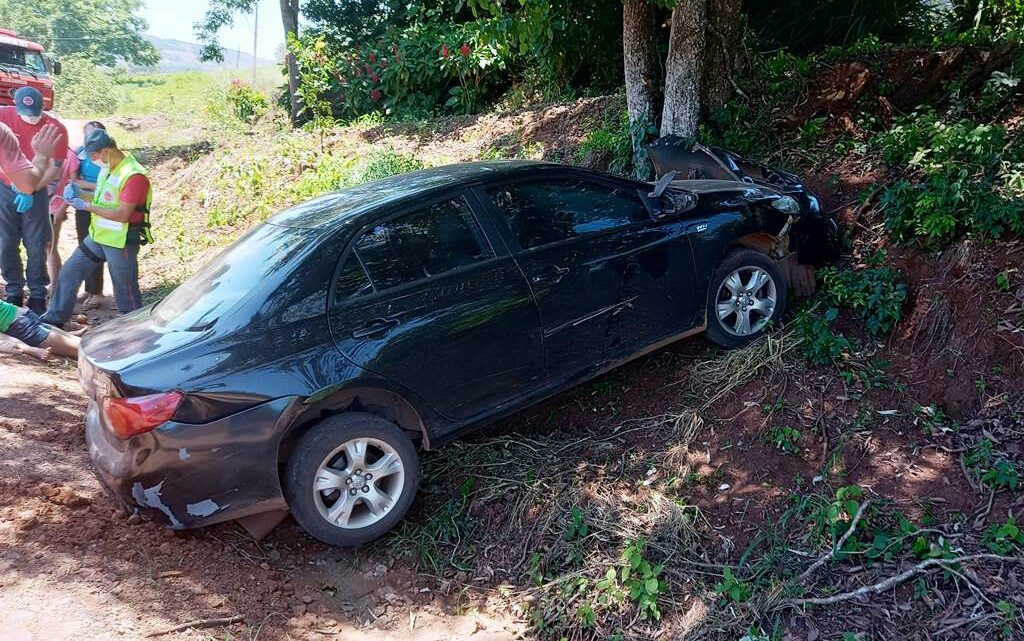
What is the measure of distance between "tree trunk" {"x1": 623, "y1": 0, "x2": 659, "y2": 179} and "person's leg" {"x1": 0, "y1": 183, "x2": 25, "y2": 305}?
553 centimetres

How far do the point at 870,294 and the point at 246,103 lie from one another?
1342 cm

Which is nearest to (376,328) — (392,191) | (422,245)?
(422,245)

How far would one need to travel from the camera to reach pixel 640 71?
299 inches

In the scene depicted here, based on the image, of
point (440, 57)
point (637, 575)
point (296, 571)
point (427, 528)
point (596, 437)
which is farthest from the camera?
point (440, 57)

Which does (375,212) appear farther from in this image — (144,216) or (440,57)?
(440,57)

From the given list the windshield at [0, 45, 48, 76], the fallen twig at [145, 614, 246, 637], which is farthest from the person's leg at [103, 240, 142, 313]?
the windshield at [0, 45, 48, 76]

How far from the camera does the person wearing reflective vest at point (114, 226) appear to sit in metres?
5.84

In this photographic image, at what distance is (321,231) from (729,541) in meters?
2.57

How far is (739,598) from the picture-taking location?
3377 mm

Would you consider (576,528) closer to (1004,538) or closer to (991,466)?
(1004,538)

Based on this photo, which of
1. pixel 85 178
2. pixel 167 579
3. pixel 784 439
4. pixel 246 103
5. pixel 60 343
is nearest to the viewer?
pixel 167 579

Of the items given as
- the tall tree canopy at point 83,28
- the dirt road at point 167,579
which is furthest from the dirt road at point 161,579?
the tall tree canopy at point 83,28

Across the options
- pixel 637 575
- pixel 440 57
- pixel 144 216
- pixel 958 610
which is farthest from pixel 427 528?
pixel 440 57

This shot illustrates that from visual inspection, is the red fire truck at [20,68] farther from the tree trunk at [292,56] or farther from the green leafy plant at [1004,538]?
the green leafy plant at [1004,538]
